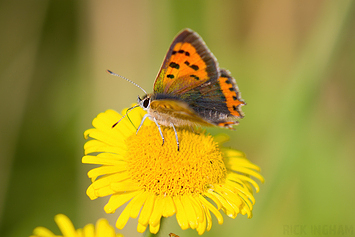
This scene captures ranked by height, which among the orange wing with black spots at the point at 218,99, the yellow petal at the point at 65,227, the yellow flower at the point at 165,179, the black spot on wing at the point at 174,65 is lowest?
the yellow petal at the point at 65,227

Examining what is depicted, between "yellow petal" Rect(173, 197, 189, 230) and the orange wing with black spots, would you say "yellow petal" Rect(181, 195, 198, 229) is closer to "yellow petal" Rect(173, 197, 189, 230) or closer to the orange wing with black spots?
"yellow petal" Rect(173, 197, 189, 230)

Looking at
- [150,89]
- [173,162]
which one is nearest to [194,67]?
[173,162]

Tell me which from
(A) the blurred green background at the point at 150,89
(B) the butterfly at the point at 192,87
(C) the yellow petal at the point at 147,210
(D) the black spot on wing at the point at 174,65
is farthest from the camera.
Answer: (A) the blurred green background at the point at 150,89

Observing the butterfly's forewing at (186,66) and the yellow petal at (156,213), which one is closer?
the yellow petal at (156,213)

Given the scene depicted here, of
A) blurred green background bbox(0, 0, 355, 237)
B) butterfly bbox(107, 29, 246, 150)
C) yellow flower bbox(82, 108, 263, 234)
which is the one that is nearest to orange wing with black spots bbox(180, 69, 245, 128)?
butterfly bbox(107, 29, 246, 150)

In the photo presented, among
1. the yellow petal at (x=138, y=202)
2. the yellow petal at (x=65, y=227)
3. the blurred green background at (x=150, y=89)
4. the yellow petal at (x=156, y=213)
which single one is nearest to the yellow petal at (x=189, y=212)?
the yellow petal at (x=156, y=213)

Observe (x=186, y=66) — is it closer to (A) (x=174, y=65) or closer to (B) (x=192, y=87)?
(A) (x=174, y=65)

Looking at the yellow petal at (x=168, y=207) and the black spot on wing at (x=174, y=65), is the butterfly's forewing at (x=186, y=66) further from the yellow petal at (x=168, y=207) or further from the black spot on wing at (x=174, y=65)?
the yellow petal at (x=168, y=207)

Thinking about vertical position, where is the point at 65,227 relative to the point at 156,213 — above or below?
below
